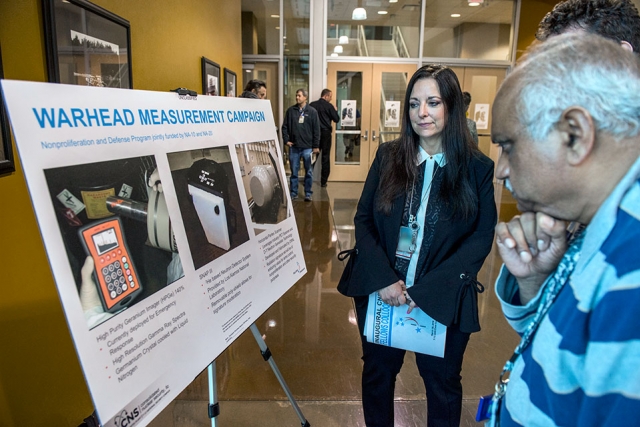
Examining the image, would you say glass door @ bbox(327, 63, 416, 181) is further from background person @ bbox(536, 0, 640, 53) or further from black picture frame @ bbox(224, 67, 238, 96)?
background person @ bbox(536, 0, 640, 53)

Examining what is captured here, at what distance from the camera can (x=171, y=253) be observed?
112 centimetres

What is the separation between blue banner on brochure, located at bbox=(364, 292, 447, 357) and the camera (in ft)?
5.16

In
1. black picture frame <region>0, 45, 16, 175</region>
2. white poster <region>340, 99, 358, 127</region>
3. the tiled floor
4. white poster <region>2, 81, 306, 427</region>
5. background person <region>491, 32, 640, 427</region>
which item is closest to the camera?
background person <region>491, 32, 640, 427</region>

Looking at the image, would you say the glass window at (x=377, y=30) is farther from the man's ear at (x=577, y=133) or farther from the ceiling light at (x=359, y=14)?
the man's ear at (x=577, y=133)

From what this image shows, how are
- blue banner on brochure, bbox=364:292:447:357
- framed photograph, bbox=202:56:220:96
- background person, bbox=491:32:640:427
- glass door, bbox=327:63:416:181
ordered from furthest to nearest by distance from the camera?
1. glass door, bbox=327:63:416:181
2. framed photograph, bbox=202:56:220:96
3. blue banner on brochure, bbox=364:292:447:357
4. background person, bbox=491:32:640:427

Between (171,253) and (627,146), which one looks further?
(171,253)

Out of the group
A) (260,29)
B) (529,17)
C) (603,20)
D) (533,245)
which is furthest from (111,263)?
(529,17)

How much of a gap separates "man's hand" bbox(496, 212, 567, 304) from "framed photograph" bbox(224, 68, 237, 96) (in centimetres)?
567

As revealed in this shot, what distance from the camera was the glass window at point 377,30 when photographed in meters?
8.27

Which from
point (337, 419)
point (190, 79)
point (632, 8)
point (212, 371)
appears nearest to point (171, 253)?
point (212, 371)

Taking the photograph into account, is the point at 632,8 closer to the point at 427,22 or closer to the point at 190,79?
the point at 190,79

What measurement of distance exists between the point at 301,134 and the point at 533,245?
622 cm

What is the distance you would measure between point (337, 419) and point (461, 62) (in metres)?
7.97

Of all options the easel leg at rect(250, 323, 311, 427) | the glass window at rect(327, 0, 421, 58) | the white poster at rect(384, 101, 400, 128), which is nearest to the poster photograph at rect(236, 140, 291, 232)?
the easel leg at rect(250, 323, 311, 427)
